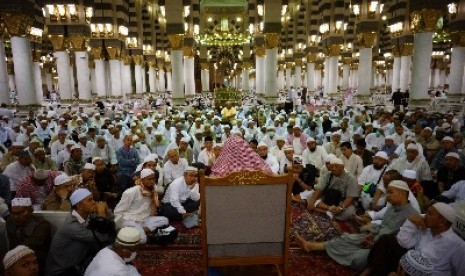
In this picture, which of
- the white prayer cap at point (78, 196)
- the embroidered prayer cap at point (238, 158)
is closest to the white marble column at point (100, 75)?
the embroidered prayer cap at point (238, 158)

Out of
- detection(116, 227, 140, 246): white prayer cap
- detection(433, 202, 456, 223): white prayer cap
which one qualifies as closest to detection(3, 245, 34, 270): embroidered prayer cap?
detection(116, 227, 140, 246): white prayer cap

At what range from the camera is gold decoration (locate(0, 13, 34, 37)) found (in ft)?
31.6

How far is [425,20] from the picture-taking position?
387 inches

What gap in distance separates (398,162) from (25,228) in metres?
4.81

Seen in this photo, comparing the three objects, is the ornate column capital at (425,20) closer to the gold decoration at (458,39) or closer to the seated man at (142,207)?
the gold decoration at (458,39)

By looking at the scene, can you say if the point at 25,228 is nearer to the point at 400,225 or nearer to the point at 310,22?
the point at 400,225

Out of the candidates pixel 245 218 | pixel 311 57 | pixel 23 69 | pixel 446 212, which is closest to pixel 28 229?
pixel 245 218

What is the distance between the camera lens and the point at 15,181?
4.86 m

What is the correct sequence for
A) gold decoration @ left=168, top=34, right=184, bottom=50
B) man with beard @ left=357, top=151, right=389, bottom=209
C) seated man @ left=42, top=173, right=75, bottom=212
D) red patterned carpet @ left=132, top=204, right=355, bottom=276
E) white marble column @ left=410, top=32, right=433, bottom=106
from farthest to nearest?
gold decoration @ left=168, top=34, right=184, bottom=50 → white marble column @ left=410, top=32, right=433, bottom=106 → man with beard @ left=357, top=151, right=389, bottom=209 → seated man @ left=42, top=173, right=75, bottom=212 → red patterned carpet @ left=132, top=204, right=355, bottom=276

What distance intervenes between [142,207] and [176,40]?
34.0ft

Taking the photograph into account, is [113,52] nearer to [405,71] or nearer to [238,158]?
[405,71]

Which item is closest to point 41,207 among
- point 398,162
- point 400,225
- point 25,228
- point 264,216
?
point 25,228

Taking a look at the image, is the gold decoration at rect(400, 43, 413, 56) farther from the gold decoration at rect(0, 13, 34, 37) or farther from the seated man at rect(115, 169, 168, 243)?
the seated man at rect(115, 169, 168, 243)

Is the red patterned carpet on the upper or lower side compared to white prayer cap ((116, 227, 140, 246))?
lower
